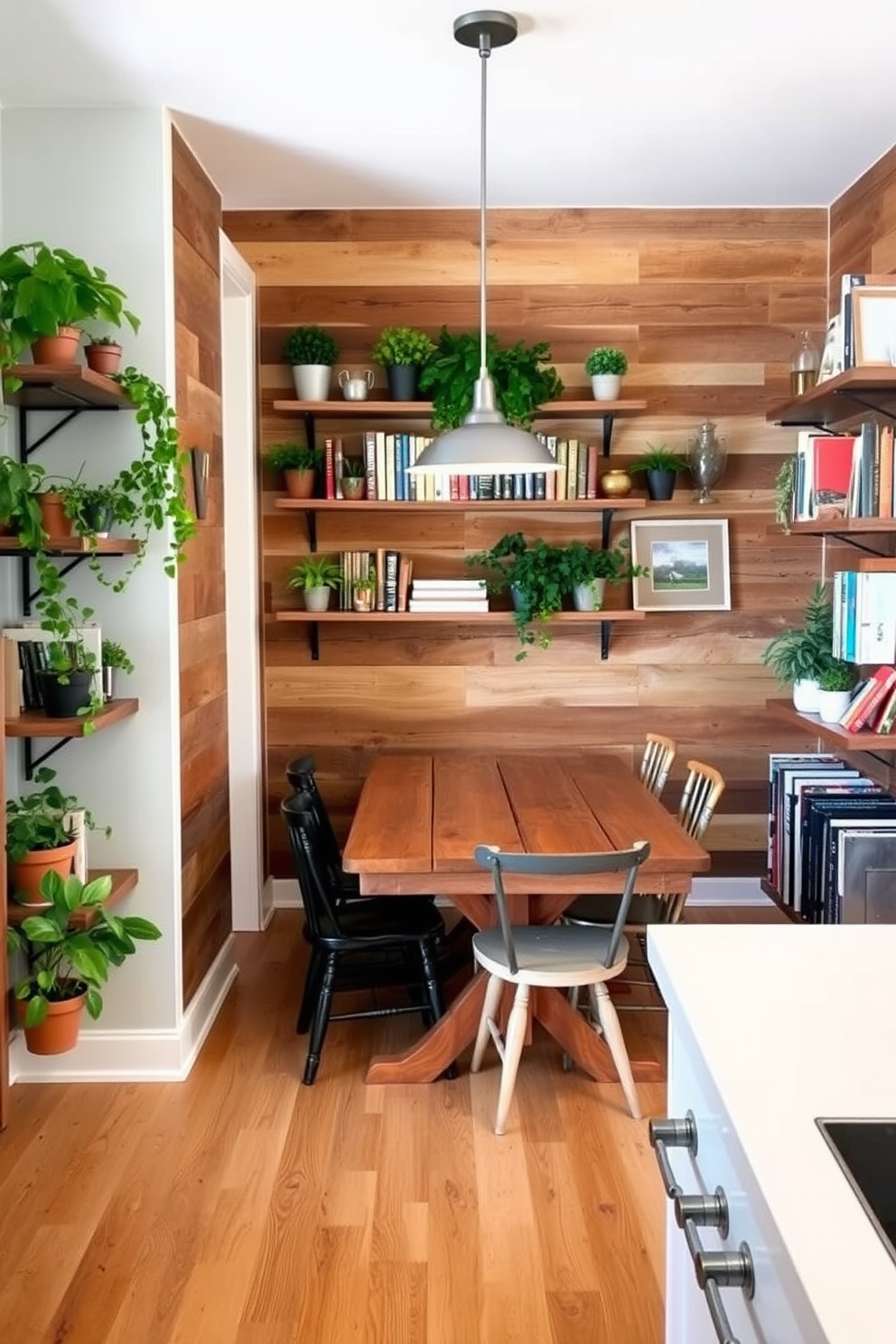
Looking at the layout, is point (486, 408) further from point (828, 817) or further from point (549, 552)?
point (828, 817)

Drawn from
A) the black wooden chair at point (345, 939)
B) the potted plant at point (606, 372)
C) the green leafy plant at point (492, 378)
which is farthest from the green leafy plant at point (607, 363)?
the black wooden chair at point (345, 939)

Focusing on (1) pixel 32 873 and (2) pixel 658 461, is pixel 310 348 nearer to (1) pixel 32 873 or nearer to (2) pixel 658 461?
(2) pixel 658 461

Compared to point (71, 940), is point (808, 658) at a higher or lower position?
higher

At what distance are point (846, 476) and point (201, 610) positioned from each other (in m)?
2.00

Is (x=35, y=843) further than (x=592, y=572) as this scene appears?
No

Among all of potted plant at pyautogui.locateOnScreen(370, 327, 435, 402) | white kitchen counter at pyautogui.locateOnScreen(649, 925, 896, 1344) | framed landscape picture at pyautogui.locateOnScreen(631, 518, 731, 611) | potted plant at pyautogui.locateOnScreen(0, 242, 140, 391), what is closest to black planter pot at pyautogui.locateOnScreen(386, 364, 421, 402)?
potted plant at pyautogui.locateOnScreen(370, 327, 435, 402)

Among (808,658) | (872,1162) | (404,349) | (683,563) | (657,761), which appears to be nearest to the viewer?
(872,1162)

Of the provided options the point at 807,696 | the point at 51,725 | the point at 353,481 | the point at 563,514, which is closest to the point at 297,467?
the point at 353,481

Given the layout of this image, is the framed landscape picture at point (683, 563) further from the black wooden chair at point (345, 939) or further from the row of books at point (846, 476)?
the black wooden chair at point (345, 939)

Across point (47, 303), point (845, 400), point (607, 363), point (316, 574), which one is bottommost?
point (316, 574)

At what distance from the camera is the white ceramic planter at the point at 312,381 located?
4.15 m

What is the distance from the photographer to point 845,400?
3.53 meters

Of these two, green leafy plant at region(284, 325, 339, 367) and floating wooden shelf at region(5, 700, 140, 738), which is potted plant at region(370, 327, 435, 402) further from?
floating wooden shelf at region(5, 700, 140, 738)

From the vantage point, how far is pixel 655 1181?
104 inches
